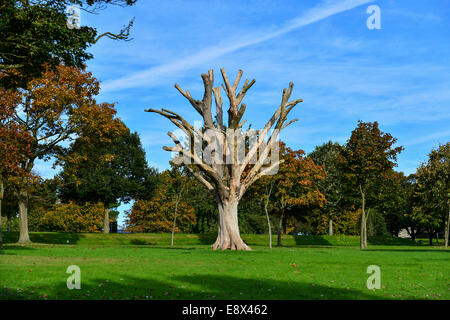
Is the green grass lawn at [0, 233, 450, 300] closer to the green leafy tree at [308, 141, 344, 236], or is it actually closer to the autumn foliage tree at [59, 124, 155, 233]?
the autumn foliage tree at [59, 124, 155, 233]

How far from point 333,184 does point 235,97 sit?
3358 centimetres

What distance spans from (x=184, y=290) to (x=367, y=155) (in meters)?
35.2

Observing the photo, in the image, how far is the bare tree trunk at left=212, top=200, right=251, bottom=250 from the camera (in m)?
30.3

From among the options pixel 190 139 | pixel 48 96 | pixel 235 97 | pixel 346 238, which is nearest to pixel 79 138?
pixel 48 96

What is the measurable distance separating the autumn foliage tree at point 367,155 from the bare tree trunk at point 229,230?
17.3 metres

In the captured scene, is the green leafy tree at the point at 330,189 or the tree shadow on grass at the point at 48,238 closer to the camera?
the tree shadow on grass at the point at 48,238

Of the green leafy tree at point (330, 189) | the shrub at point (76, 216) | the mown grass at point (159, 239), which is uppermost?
the green leafy tree at point (330, 189)

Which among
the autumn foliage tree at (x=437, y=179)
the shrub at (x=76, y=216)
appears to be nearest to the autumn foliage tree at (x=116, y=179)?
the shrub at (x=76, y=216)

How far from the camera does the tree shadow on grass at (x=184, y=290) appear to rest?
10.7 m

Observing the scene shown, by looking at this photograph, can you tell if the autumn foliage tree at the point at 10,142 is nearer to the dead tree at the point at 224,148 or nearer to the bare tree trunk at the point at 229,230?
the dead tree at the point at 224,148

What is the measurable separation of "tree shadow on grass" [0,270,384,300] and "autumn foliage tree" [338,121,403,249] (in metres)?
32.2
